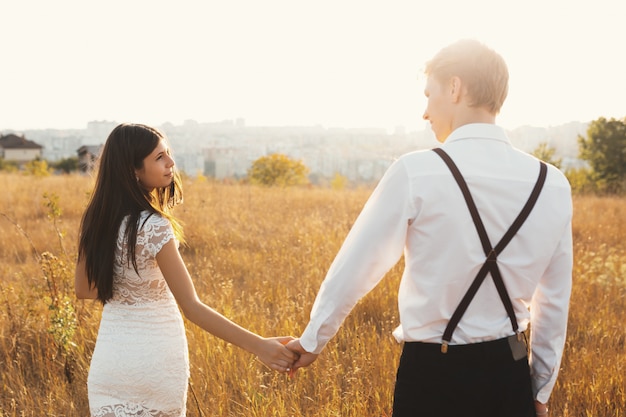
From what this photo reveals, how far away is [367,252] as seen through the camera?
162 centimetres

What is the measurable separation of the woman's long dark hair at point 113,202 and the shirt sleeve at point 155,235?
46mm

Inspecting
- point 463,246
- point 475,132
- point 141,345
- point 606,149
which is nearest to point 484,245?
point 463,246

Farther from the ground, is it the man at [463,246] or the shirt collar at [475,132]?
the shirt collar at [475,132]

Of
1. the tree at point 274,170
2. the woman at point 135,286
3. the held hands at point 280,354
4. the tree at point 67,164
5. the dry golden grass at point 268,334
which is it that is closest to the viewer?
the woman at point 135,286

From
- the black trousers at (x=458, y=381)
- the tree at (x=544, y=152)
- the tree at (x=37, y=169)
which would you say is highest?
the tree at (x=544, y=152)

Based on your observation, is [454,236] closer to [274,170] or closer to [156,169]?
[156,169]

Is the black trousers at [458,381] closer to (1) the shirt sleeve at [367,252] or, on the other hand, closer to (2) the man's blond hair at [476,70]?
(1) the shirt sleeve at [367,252]

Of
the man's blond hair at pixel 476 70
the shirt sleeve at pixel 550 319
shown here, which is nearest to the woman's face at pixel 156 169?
the man's blond hair at pixel 476 70

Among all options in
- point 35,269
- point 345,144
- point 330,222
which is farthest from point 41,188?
point 345,144

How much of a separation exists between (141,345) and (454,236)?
120cm

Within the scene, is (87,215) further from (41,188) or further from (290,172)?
(290,172)

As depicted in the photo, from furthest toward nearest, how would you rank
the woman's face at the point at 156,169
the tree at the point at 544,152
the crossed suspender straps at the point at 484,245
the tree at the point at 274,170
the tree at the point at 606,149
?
the tree at the point at 274,170 → the tree at the point at 606,149 → the tree at the point at 544,152 → the woman's face at the point at 156,169 → the crossed suspender straps at the point at 484,245

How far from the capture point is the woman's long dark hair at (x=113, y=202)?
200cm

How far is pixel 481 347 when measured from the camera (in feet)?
5.27
